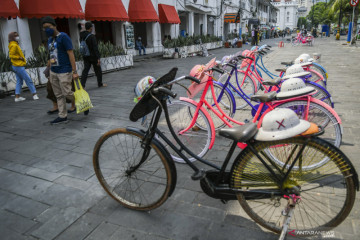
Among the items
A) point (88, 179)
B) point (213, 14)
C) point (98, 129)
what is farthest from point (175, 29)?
point (88, 179)

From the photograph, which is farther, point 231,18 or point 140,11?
point 231,18

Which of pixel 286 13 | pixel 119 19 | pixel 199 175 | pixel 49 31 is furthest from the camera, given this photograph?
pixel 286 13

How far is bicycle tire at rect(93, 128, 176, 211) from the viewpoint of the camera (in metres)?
2.35

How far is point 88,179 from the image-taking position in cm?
324

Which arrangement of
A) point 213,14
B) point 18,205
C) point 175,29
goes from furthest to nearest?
point 213,14 → point 175,29 → point 18,205

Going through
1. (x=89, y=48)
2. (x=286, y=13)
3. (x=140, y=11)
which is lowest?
(x=89, y=48)

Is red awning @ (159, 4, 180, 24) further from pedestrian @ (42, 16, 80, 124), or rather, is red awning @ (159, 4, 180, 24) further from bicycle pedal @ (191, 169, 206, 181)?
bicycle pedal @ (191, 169, 206, 181)

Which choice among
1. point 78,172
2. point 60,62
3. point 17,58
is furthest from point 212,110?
point 17,58

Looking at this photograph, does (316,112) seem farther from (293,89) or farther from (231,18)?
(231,18)

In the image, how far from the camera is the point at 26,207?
2.73 meters

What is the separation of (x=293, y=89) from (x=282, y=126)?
1165 millimetres

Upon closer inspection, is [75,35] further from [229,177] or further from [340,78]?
[229,177]

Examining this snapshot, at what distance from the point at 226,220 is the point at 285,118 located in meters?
1.08

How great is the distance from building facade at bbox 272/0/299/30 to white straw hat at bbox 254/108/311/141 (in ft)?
355
